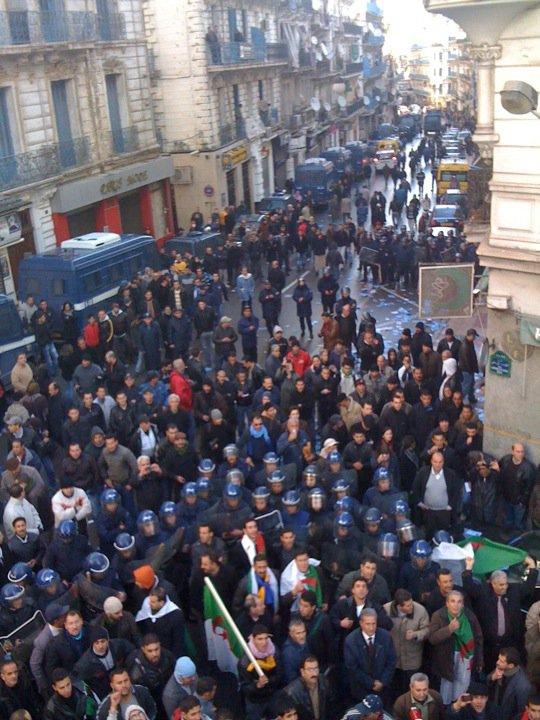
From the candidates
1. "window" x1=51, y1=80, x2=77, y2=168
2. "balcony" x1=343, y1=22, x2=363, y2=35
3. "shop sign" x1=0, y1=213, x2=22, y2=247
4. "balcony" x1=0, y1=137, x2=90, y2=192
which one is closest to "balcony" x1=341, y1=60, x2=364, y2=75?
"balcony" x1=343, y1=22, x2=363, y2=35

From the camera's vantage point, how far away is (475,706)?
6.32 metres

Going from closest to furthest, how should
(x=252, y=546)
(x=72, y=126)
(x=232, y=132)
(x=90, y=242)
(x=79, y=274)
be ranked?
(x=252, y=546), (x=79, y=274), (x=90, y=242), (x=72, y=126), (x=232, y=132)

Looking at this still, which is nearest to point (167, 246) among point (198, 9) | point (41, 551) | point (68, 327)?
point (68, 327)

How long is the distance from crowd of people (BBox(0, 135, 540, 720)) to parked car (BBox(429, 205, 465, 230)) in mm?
13080

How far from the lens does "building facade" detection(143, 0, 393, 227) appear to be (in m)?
31.8

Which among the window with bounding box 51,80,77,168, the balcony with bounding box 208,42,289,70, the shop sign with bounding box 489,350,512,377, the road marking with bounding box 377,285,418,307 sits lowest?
the road marking with bounding box 377,285,418,307

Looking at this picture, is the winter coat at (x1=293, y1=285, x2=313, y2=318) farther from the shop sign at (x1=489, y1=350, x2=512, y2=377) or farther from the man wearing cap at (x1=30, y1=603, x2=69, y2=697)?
the man wearing cap at (x1=30, y1=603, x2=69, y2=697)

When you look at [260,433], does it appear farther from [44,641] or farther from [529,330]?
[44,641]

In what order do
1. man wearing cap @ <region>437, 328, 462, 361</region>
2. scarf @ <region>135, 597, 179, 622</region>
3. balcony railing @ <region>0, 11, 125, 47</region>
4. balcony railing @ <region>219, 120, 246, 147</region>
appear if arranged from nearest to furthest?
scarf @ <region>135, 597, 179, 622</region>, man wearing cap @ <region>437, 328, 462, 361</region>, balcony railing @ <region>0, 11, 125, 47</region>, balcony railing @ <region>219, 120, 246, 147</region>

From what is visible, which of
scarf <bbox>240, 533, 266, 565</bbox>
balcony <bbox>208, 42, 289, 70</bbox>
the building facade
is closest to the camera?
scarf <bbox>240, 533, 266, 565</bbox>

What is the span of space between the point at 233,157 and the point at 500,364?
24435 millimetres

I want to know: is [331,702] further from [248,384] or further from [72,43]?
[72,43]

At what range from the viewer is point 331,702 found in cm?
757

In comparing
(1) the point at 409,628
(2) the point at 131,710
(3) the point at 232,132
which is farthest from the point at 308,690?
(3) the point at 232,132
